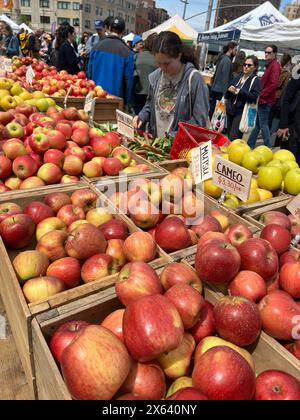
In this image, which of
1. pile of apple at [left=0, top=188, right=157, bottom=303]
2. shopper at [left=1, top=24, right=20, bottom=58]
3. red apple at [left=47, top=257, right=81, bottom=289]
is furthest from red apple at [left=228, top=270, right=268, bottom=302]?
shopper at [left=1, top=24, right=20, bottom=58]

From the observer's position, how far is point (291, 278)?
5.11 feet

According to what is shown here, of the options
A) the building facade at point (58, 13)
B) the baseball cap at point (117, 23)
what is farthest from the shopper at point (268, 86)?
the building facade at point (58, 13)

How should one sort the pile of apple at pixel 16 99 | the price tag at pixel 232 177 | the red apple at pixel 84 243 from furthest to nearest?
1. the pile of apple at pixel 16 99
2. the price tag at pixel 232 177
3. the red apple at pixel 84 243

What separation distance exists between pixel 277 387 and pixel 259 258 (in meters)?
0.60

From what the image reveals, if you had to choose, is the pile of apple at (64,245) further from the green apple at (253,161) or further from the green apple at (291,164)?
the green apple at (291,164)

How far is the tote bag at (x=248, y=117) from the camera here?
726 cm

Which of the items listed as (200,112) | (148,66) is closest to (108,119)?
(148,66)

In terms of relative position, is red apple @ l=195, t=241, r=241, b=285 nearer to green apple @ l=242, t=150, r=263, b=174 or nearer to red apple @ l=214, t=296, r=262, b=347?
red apple @ l=214, t=296, r=262, b=347

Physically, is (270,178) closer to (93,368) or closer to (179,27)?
(93,368)

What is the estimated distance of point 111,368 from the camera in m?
1.06

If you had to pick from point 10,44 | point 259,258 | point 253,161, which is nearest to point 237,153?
point 253,161

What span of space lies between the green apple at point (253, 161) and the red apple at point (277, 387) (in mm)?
2033

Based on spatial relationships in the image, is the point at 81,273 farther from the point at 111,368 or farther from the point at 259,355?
the point at 259,355
